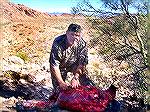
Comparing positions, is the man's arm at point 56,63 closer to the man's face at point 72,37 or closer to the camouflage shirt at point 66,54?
the camouflage shirt at point 66,54

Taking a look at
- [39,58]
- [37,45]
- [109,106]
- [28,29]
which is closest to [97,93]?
[109,106]

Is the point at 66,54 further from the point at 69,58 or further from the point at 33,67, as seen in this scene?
the point at 33,67

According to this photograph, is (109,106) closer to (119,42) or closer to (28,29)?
(119,42)

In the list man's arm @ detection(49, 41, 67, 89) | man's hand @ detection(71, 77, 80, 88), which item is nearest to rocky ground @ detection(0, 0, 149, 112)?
man's arm @ detection(49, 41, 67, 89)

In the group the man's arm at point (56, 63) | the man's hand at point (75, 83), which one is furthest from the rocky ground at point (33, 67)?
the man's hand at point (75, 83)

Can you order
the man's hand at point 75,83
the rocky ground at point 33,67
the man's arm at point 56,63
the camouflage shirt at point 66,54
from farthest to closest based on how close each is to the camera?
the rocky ground at point 33,67
the camouflage shirt at point 66,54
the man's arm at point 56,63
the man's hand at point 75,83

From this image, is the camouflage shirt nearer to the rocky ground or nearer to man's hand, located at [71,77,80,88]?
man's hand, located at [71,77,80,88]

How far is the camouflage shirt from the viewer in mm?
7656

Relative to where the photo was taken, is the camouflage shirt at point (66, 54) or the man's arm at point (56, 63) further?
the camouflage shirt at point (66, 54)

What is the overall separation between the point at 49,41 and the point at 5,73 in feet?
28.4

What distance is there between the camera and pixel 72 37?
24.5 feet

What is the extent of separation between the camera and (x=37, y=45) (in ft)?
61.8

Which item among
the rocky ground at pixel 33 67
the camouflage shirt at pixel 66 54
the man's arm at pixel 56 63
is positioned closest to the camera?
the man's arm at pixel 56 63

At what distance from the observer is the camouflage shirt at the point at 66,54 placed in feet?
25.1
